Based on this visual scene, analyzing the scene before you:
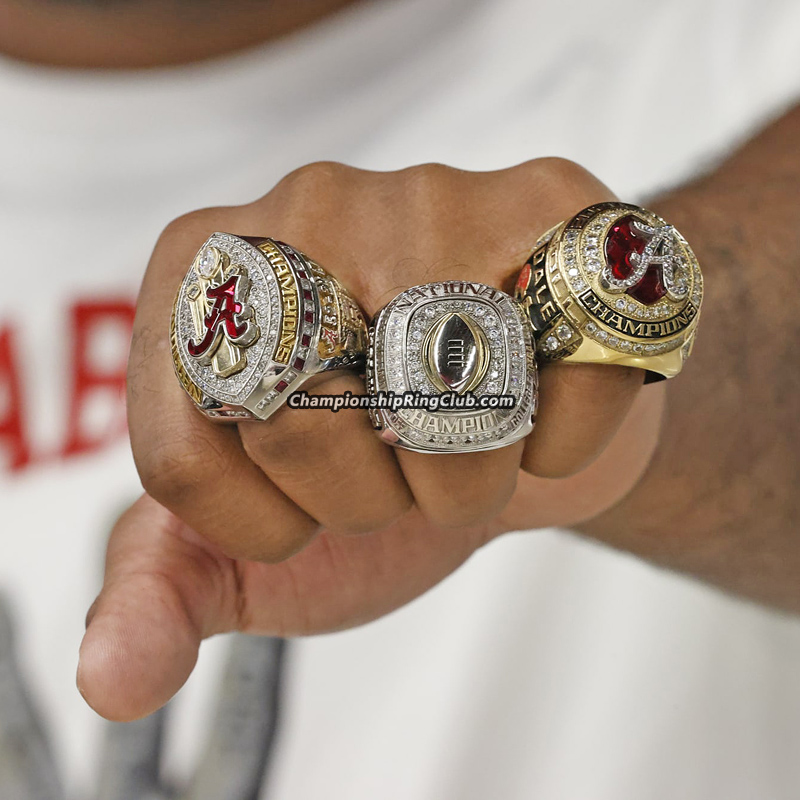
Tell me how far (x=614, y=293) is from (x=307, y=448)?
260 mm

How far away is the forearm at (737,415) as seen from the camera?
1005 mm

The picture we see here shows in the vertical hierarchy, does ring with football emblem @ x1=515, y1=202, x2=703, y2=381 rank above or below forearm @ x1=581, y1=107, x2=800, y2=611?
above

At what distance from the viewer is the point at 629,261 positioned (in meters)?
0.63

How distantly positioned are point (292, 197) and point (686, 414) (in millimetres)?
580

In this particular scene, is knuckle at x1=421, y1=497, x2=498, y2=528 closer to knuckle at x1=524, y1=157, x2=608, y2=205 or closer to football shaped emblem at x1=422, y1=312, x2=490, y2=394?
football shaped emblem at x1=422, y1=312, x2=490, y2=394

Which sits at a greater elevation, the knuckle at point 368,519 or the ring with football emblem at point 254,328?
the ring with football emblem at point 254,328

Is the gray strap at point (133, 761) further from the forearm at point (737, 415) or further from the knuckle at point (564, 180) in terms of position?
the knuckle at point (564, 180)

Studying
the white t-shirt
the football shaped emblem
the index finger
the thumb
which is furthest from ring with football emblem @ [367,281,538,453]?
the white t-shirt

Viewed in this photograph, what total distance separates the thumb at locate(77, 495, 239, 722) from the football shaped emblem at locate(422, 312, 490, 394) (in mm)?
292

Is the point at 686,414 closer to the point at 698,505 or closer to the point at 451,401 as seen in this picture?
the point at 698,505

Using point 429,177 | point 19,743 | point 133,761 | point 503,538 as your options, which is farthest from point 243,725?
point 429,177

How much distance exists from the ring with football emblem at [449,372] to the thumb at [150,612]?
24cm

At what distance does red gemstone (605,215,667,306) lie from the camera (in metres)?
0.62

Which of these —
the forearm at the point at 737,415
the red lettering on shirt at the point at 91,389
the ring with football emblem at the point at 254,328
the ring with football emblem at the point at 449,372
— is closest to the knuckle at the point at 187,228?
the ring with football emblem at the point at 254,328
